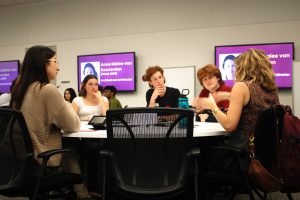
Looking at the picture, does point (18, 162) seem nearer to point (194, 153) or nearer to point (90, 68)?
point (194, 153)

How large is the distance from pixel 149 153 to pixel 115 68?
4792mm

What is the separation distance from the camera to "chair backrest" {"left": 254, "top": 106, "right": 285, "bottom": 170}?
5.97 ft

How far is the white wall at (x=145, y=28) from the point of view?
5.54 meters

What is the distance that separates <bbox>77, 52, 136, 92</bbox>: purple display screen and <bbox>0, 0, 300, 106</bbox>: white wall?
6.8 inches

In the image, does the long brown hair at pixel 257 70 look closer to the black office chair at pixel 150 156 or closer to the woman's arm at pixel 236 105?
the woman's arm at pixel 236 105

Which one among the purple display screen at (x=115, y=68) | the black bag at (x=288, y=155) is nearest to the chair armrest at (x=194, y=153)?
the black bag at (x=288, y=155)

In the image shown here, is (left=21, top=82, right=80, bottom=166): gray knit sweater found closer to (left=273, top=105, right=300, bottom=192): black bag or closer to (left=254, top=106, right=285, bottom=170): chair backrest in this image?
(left=254, top=106, right=285, bottom=170): chair backrest

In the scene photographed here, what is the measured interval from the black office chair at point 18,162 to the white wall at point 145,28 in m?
4.33

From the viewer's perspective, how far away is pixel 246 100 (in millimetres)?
2016

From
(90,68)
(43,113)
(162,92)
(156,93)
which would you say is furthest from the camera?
(90,68)

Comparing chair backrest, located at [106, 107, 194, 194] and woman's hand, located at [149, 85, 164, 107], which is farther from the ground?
woman's hand, located at [149, 85, 164, 107]

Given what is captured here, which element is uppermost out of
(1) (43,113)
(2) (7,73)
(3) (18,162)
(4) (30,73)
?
(2) (7,73)

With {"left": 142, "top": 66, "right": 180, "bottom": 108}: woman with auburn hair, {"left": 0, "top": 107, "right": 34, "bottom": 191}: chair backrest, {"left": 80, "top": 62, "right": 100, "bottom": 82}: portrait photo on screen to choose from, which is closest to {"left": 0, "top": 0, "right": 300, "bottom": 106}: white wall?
{"left": 80, "top": 62, "right": 100, "bottom": 82}: portrait photo on screen

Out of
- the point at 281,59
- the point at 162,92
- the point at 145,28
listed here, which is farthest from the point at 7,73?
the point at 281,59
